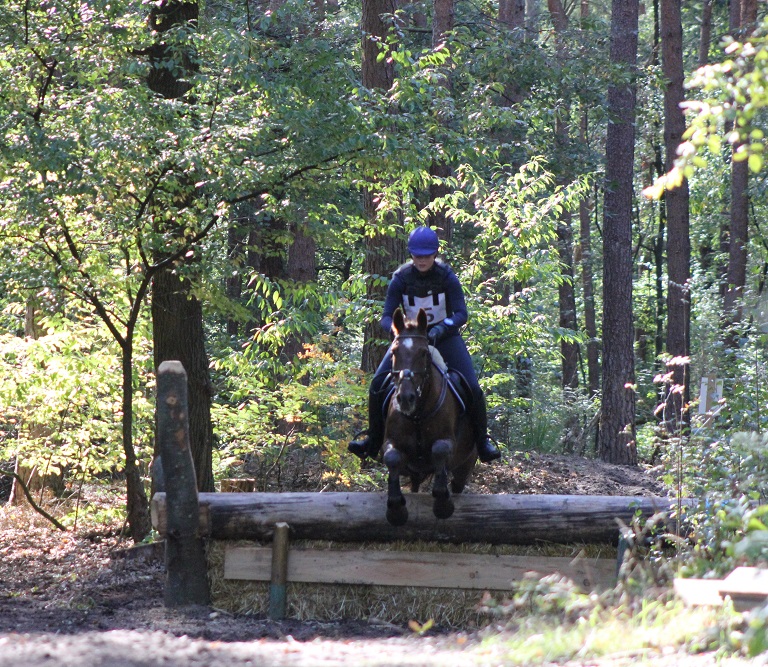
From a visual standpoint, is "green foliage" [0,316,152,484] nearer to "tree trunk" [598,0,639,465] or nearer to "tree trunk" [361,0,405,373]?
"tree trunk" [361,0,405,373]

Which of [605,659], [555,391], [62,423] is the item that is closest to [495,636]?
[605,659]

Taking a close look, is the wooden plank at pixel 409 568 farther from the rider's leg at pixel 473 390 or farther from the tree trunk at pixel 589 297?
the tree trunk at pixel 589 297

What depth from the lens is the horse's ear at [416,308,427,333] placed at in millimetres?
8992

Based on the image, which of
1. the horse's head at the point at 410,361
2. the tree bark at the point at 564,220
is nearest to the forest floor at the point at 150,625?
the horse's head at the point at 410,361

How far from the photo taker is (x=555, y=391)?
30.8 meters

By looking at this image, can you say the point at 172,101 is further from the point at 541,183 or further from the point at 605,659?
the point at 605,659

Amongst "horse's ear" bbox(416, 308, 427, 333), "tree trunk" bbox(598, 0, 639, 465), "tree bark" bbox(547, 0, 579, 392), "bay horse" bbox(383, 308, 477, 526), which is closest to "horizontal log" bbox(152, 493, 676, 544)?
"bay horse" bbox(383, 308, 477, 526)

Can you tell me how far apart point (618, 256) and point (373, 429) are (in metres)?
13.8

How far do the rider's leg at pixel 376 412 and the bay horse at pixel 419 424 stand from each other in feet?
0.83

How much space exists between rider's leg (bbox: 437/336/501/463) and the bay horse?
13.0 inches

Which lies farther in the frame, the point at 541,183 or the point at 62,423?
the point at 541,183

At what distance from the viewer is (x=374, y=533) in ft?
31.2

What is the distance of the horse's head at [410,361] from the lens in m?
8.50

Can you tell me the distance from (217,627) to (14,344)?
6.48 m
